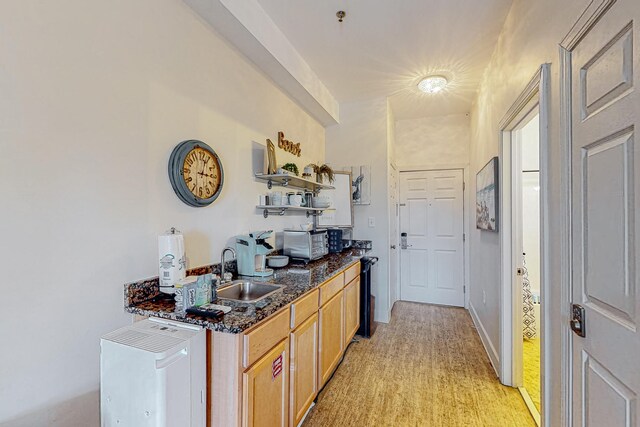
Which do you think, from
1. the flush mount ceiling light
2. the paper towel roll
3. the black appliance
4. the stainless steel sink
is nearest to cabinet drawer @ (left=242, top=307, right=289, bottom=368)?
the stainless steel sink

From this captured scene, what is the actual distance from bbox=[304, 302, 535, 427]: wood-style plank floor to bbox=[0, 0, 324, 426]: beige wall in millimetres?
1429

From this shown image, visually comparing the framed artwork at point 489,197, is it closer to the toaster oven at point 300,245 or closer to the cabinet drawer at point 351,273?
the cabinet drawer at point 351,273

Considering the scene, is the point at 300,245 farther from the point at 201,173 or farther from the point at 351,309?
the point at 201,173

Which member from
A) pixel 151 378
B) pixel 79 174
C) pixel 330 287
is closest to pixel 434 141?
pixel 330 287

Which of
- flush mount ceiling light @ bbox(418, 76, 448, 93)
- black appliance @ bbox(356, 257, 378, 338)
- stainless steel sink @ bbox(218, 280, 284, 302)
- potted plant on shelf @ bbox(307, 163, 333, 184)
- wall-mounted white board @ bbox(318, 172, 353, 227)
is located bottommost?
black appliance @ bbox(356, 257, 378, 338)

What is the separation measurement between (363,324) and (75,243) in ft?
8.82

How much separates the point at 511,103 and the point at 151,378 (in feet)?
8.31

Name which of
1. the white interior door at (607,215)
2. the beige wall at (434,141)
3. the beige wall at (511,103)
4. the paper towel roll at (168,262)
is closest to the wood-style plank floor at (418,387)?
the beige wall at (511,103)

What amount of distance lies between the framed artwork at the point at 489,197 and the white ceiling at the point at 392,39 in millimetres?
1020

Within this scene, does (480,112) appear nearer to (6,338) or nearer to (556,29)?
(556,29)

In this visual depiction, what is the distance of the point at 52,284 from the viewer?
3.55 feet

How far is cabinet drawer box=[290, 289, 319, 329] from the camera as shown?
62.9 inches

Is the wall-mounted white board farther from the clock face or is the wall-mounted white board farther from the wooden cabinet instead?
the clock face

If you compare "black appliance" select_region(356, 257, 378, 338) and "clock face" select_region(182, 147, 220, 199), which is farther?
"black appliance" select_region(356, 257, 378, 338)
